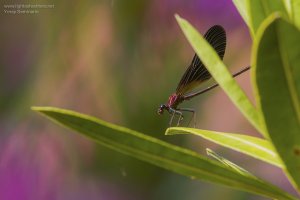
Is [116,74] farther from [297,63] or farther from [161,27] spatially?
[297,63]

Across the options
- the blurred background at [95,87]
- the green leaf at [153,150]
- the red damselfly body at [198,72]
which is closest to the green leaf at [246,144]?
the green leaf at [153,150]

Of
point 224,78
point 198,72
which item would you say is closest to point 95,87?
point 198,72

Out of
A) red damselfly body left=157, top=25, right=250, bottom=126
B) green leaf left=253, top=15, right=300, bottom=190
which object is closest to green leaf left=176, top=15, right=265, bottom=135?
green leaf left=253, top=15, right=300, bottom=190

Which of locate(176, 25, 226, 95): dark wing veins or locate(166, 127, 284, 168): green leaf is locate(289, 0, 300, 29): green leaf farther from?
locate(176, 25, 226, 95): dark wing veins

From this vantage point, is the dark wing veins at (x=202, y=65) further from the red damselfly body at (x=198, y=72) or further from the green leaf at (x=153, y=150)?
the green leaf at (x=153, y=150)

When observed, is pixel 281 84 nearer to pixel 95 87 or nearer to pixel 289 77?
pixel 289 77

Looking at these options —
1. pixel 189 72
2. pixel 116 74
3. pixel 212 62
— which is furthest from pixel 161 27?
pixel 212 62

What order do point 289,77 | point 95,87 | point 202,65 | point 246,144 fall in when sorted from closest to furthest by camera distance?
point 289,77 < point 246,144 < point 202,65 < point 95,87
